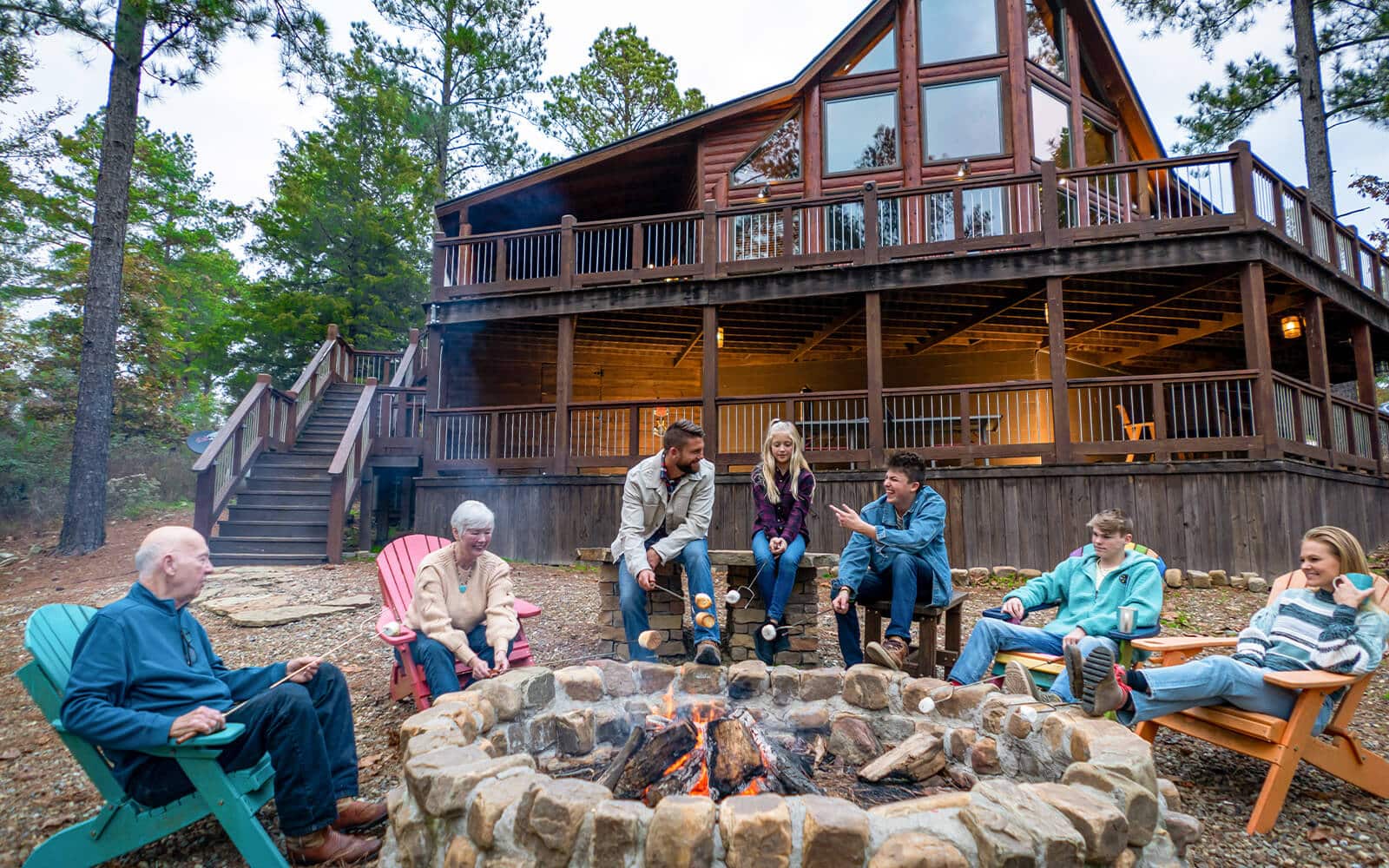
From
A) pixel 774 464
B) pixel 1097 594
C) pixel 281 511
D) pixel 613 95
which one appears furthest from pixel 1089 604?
pixel 613 95

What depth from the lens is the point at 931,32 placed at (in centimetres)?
1034

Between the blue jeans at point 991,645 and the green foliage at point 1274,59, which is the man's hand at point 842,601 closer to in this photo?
the blue jeans at point 991,645

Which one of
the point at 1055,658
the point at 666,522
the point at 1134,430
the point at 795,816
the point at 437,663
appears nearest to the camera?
the point at 795,816

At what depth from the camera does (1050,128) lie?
10258 mm

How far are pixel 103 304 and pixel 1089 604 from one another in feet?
39.4

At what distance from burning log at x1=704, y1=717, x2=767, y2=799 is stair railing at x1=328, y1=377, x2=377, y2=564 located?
22.1ft

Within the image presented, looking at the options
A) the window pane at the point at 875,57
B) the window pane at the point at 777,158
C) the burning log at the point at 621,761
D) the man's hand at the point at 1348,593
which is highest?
the window pane at the point at 875,57

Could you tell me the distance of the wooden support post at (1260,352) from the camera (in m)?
6.97

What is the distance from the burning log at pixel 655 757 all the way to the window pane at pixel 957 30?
10.9 metres

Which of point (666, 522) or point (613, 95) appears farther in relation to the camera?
point (613, 95)

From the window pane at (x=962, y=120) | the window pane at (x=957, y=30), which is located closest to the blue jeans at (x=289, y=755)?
the window pane at (x=962, y=120)

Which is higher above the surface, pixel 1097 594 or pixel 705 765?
pixel 1097 594

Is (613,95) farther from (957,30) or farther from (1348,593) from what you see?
(1348,593)

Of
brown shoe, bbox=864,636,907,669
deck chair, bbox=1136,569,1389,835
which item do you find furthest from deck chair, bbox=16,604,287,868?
deck chair, bbox=1136,569,1389,835
